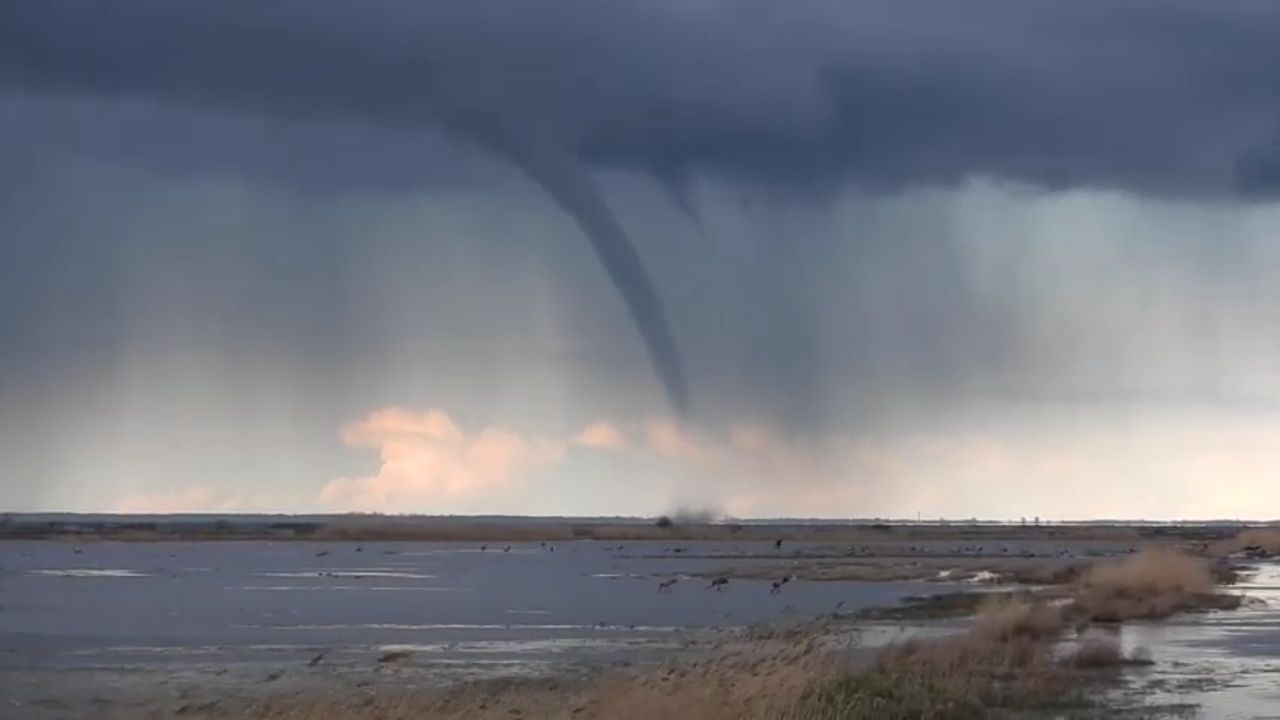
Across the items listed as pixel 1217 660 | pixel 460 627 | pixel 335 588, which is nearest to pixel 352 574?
pixel 335 588

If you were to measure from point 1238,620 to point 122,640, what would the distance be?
1397 inches

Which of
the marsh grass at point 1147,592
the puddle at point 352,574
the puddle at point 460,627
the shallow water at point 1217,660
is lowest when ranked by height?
the shallow water at point 1217,660

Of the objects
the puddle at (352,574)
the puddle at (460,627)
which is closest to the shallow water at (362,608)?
the puddle at (460,627)

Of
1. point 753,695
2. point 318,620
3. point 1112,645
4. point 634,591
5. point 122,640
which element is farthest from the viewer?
point 634,591

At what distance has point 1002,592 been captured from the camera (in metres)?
73.4

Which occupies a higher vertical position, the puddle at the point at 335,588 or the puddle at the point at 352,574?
the puddle at the point at 352,574

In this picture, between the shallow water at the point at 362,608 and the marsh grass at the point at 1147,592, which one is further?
the marsh grass at the point at 1147,592

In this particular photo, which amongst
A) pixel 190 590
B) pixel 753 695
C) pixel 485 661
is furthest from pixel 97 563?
pixel 753 695

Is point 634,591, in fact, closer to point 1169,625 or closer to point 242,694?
point 1169,625

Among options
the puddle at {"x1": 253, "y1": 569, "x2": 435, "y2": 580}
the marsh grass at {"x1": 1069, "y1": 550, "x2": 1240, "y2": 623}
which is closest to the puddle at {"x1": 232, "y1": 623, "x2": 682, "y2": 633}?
the marsh grass at {"x1": 1069, "y1": 550, "x2": 1240, "y2": 623}

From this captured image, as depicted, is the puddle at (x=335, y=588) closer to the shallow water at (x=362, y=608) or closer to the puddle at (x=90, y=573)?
the shallow water at (x=362, y=608)

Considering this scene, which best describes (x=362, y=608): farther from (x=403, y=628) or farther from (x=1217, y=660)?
(x=1217, y=660)

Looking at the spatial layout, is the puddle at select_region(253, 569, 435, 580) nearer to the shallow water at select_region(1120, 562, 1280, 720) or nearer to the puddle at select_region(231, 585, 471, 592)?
the puddle at select_region(231, 585, 471, 592)

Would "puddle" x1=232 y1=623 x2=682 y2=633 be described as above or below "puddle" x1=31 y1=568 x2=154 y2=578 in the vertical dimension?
below
